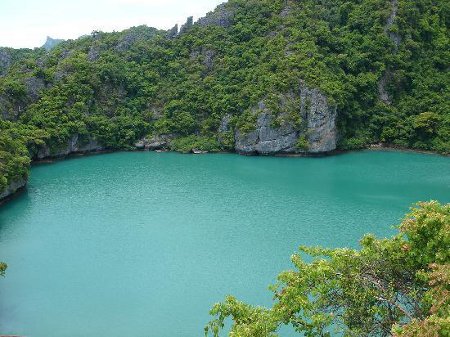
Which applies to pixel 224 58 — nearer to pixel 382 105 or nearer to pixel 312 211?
pixel 382 105

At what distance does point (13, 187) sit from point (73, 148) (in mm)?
14372

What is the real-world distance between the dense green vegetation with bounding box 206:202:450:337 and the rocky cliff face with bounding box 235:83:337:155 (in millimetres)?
37169

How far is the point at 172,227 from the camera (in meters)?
29.2

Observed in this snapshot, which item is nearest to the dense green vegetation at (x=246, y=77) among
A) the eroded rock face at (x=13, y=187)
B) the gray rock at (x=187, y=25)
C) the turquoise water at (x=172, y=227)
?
the gray rock at (x=187, y=25)

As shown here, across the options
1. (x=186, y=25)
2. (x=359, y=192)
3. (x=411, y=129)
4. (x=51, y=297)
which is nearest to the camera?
(x=51, y=297)

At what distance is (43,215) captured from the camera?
31797 millimetres

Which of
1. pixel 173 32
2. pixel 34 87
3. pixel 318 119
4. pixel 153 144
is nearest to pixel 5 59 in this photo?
pixel 34 87

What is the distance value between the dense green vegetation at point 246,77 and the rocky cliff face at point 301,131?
84 centimetres

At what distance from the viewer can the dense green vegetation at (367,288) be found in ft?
31.9

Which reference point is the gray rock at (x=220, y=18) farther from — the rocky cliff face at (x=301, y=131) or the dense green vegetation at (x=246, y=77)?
the rocky cliff face at (x=301, y=131)

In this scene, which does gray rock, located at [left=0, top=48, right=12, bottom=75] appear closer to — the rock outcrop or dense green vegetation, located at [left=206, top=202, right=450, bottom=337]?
the rock outcrop

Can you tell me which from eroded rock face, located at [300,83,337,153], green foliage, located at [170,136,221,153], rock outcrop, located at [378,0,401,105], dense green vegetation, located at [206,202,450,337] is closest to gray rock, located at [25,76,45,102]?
green foliage, located at [170,136,221,153]

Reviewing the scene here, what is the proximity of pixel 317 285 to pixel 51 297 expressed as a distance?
14324 millimetres

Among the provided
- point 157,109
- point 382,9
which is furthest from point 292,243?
point 382,9
